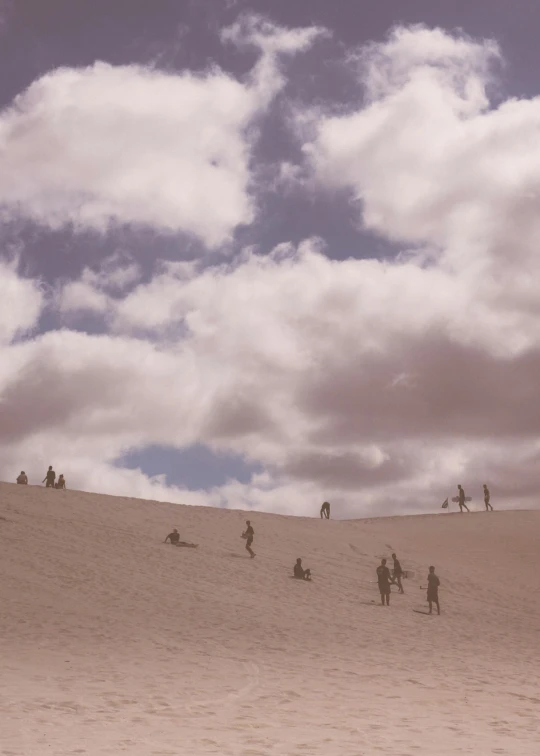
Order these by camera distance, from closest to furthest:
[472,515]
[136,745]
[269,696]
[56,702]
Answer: [136,745] → [56,702] → [269,696] → [472,515]

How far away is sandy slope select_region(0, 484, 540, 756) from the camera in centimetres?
966

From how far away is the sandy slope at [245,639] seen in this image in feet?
31.7

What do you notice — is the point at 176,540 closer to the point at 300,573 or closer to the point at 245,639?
the point at 300,573

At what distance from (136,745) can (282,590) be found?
16.4 metres

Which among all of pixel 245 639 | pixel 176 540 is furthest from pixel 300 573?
pixel 245 639

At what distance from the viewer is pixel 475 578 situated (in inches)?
1221

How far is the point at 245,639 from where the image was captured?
18.0 m

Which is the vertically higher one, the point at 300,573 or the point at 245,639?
the point at 300,573

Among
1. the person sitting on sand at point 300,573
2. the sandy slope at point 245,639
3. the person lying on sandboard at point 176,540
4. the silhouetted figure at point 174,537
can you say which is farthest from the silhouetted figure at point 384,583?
the silhouetted figure at point 174,537

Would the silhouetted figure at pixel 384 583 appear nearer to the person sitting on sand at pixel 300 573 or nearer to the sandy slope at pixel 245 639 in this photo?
the sandy slope at pixel 245 639

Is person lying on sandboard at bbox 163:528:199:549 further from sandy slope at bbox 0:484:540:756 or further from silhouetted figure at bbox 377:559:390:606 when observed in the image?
silhouetted figure at bbox 377:559:390:606

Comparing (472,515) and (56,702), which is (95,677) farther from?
(472,515)

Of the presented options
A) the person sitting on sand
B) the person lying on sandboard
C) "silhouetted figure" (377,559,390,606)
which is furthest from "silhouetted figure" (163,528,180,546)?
"silhouetted figure" (377,559,390,606)

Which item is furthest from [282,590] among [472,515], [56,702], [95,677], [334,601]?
[472,515]
